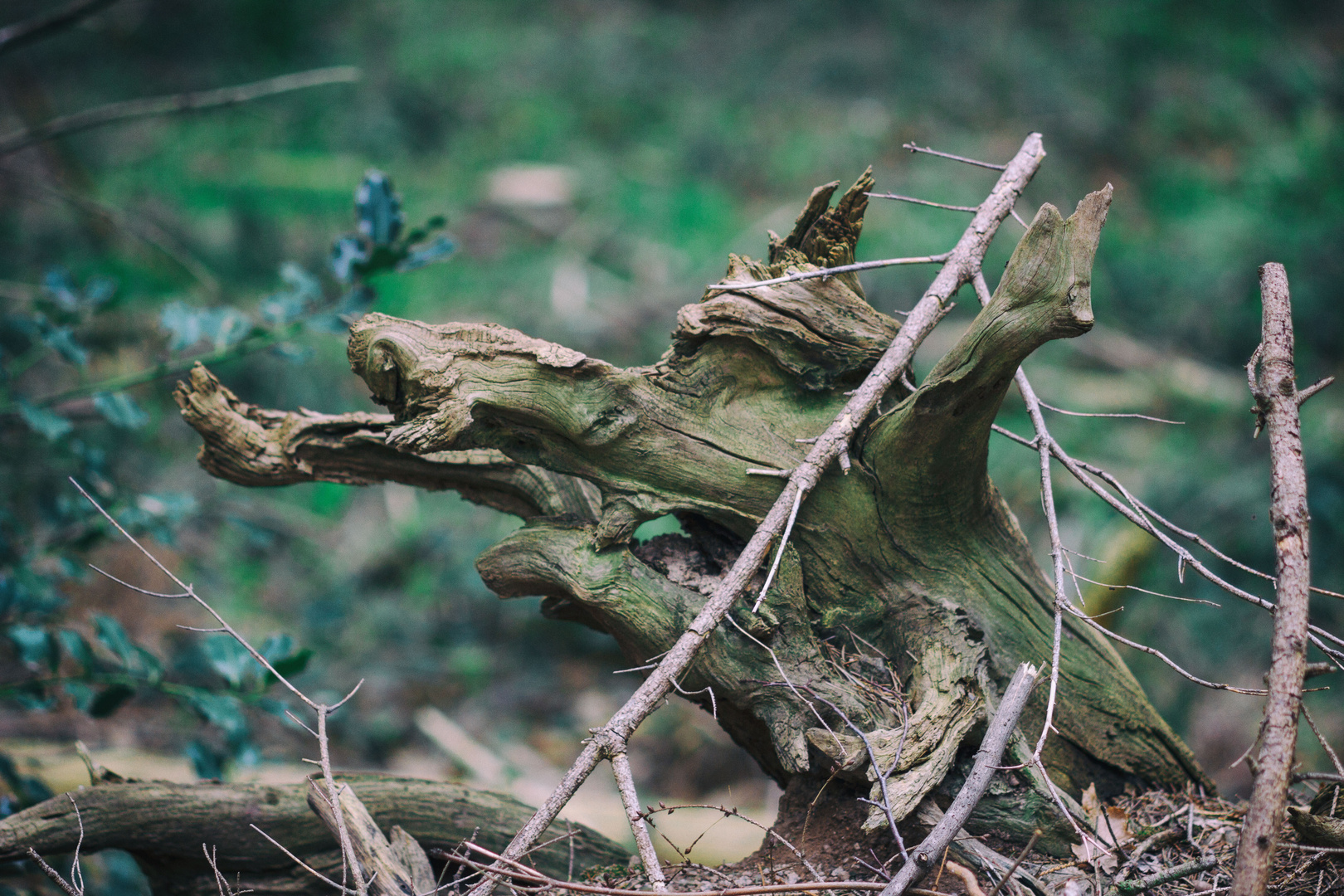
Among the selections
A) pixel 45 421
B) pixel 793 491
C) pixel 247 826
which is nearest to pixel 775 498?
pixel 793 491

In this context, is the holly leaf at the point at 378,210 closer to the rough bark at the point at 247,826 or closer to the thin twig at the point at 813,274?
the thin twig at the point at 813,274

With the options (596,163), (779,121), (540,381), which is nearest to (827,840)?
(540,381)

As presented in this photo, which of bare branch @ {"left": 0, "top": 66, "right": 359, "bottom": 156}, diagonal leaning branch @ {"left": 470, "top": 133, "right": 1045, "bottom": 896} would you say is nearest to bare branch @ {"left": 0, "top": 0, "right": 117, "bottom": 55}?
bare branch @ {"left": 0, "top": 66, "right": 359, "bottom": 156}

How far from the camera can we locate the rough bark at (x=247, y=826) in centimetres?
166

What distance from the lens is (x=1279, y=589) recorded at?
119 cm

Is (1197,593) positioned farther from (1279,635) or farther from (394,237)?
(394,237)

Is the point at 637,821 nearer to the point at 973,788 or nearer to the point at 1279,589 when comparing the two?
the point at 973,788

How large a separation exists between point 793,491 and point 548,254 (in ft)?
21.4

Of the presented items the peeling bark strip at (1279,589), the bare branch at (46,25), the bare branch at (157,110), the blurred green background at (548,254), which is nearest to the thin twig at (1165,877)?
the peeling bark strip at (1279,589)

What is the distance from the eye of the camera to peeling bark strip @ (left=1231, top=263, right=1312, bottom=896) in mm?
1065

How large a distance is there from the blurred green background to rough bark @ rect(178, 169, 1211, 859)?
0.73m

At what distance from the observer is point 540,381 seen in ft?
5.06

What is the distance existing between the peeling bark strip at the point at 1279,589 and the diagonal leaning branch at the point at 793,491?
503 millimetres

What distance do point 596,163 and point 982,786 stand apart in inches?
317
